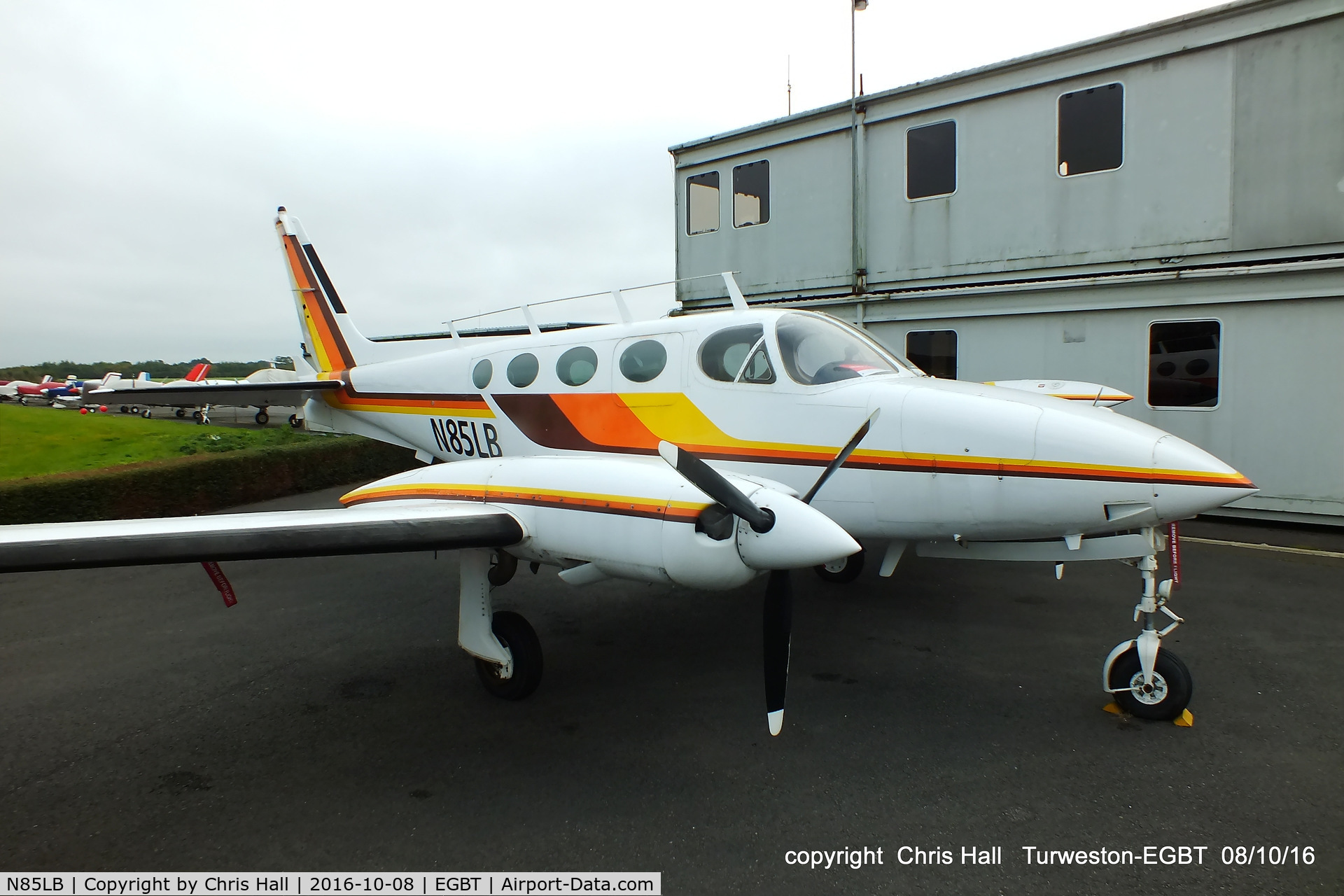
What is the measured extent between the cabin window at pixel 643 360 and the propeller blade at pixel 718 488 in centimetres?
189

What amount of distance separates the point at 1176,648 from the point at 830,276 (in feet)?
26.2

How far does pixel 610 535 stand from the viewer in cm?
380

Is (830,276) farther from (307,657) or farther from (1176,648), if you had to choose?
(307,657)

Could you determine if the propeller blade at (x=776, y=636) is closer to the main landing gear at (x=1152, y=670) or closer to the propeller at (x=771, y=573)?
the propeller at (x=771, y=573)

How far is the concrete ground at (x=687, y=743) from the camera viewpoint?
10.1 ft

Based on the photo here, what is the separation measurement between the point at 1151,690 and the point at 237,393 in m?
9.10

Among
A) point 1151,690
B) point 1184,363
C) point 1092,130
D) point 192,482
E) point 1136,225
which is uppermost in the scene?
point 1092,130

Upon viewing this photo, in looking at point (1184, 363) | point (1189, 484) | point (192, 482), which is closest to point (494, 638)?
point (1189, 484)

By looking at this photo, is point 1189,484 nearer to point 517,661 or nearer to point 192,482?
point 517,661

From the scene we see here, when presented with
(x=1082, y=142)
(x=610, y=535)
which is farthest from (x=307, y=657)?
(x=1082, y=142)

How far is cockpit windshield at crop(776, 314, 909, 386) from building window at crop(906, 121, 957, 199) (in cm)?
672

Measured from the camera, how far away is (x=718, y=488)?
11.4 ft

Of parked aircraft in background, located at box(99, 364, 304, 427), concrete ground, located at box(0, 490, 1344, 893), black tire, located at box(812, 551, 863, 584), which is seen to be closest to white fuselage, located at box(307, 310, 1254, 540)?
concrete ground, located at box(0, 490, 1344, 893)

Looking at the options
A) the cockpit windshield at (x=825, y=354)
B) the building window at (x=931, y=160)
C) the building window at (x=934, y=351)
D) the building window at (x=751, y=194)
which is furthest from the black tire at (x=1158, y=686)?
the building window at (x=751, y=194)
